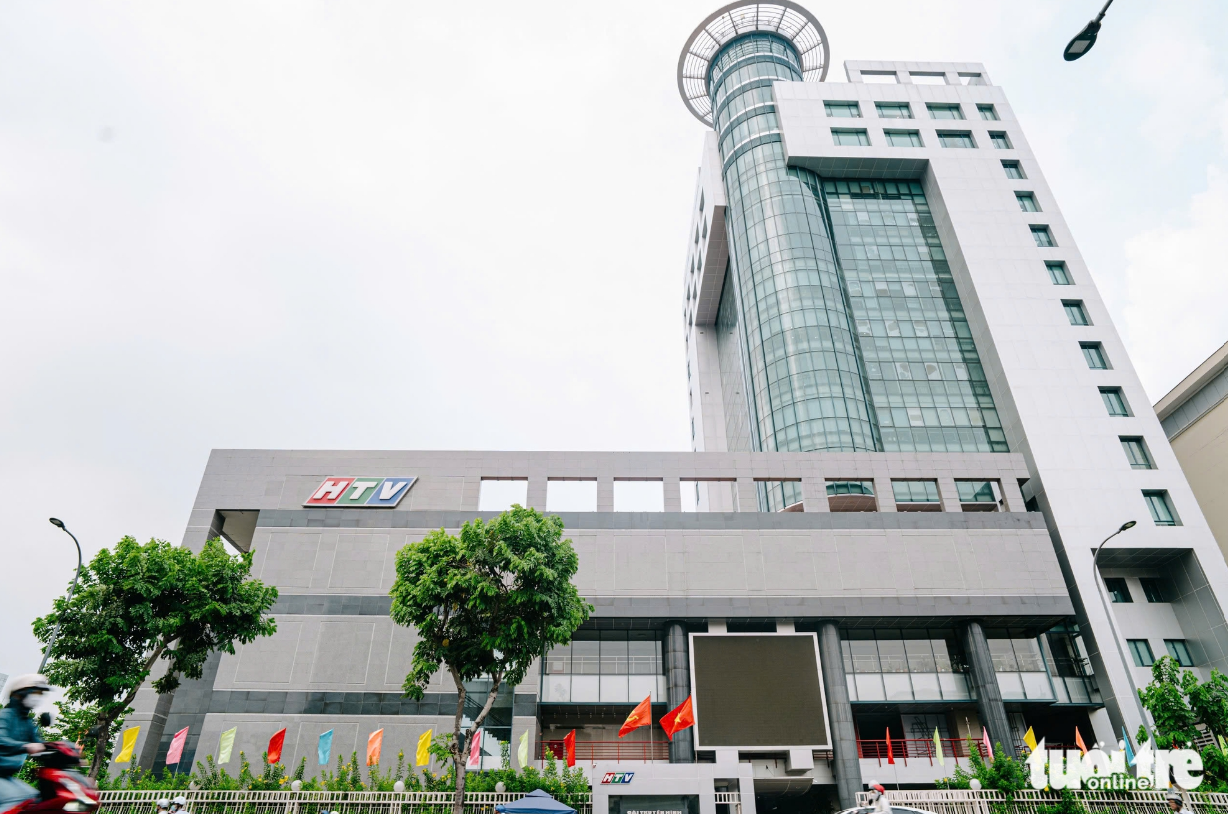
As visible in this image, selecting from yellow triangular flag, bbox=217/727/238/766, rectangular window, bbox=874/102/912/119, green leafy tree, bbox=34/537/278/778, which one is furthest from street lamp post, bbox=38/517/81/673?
rectangular window, bbox=874/102/912/119

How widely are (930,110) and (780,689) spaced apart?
198 feet

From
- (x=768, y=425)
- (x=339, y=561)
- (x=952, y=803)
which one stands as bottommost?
(x=952, y=803)

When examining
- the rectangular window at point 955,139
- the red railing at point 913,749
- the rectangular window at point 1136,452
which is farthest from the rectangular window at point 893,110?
the red railing at point 913,749

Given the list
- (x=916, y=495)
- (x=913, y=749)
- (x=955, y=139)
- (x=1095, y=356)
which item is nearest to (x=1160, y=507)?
(x=1095, y=356)

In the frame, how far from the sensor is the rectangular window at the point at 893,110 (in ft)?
245

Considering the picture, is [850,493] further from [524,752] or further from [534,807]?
[534,807]

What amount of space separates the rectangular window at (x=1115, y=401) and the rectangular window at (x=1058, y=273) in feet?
33.3

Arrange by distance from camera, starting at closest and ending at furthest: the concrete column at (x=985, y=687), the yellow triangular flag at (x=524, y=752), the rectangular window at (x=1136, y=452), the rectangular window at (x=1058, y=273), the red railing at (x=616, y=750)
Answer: the yellow triangular flag at (x=524, y=752) < the concrete column at (x=985, y=687) < the red railing at (x=616, y=750) < the rectangular window at (x=1136, y=452) < the rectangular window at (x=1058, y=273)

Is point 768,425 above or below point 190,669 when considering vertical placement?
Answer: above

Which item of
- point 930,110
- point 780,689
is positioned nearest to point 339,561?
point 780,689

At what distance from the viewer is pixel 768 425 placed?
61844mm

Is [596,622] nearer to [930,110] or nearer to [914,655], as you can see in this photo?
[914,655]

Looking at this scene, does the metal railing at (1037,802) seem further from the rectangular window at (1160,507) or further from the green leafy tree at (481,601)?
the rectangular window at (1160,507)

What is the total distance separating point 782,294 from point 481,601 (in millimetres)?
44835
